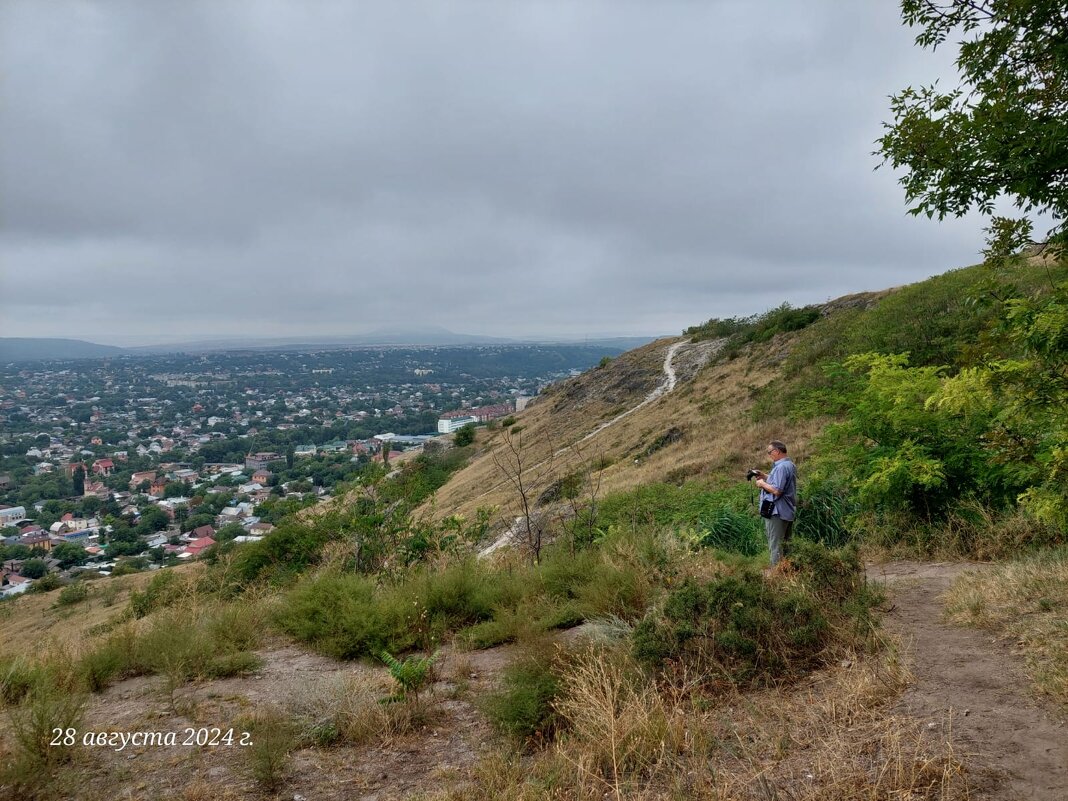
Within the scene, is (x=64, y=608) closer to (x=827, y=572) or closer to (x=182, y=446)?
(x=827, y=572)

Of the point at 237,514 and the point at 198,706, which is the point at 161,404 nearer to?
the point at 237,514

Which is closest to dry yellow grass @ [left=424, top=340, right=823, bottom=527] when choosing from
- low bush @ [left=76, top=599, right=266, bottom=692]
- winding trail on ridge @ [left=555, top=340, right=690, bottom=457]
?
winding trail on ridge @ [left=555, top=340, right=690, bottom=457]

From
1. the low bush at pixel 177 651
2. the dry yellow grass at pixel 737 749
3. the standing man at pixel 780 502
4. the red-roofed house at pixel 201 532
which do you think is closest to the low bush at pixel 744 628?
the dry yellow grass at pixel 737 749

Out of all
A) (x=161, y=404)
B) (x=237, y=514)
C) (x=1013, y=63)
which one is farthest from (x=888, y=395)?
(x=161, y=404)

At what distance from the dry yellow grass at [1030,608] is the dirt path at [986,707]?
107 millimetres

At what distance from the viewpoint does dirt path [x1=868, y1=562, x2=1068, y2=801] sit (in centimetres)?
255

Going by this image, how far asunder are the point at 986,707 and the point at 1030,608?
1626mm

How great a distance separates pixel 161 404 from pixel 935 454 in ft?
298

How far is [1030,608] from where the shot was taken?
429cm

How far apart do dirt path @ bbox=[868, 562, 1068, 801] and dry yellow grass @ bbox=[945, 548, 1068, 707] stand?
0.11 metres

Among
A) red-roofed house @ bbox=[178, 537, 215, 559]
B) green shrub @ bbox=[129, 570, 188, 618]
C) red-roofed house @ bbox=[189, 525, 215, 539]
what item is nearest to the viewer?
green shrub @ bbox=[129, 570, 188, 618]

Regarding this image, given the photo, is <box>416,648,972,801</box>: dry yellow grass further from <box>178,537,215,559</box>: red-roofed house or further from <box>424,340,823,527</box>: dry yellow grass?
<box>178,537,215,559</box>: red-roofed house

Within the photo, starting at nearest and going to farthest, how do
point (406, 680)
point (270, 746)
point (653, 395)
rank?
point (270, 746)
point (406, 680)
point (653, 395)

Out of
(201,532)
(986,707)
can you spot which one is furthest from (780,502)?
(201,532)
